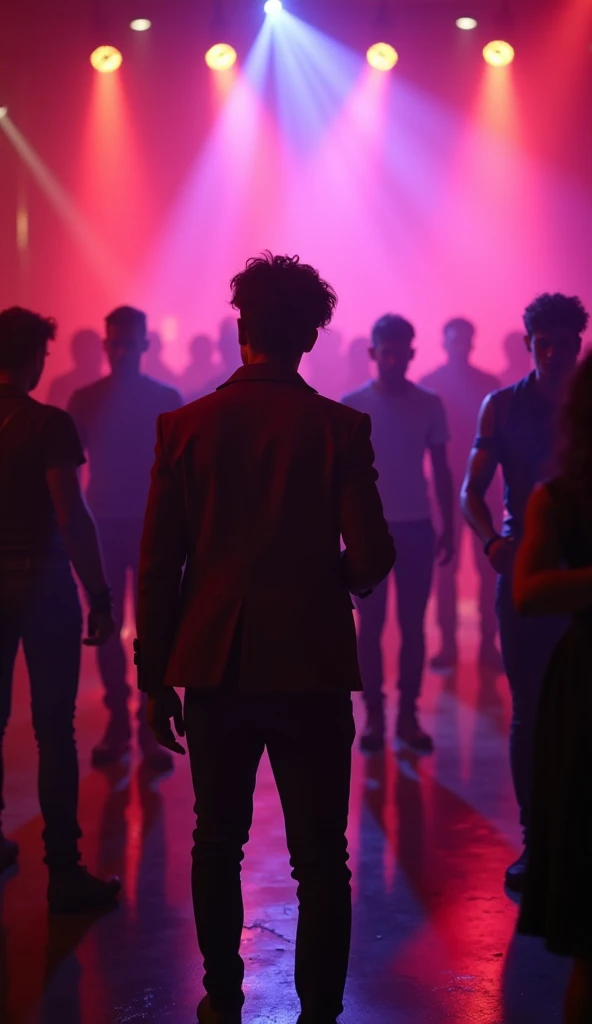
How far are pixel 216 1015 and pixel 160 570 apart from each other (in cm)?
89

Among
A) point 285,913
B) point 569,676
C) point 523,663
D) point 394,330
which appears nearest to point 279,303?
point 569,676

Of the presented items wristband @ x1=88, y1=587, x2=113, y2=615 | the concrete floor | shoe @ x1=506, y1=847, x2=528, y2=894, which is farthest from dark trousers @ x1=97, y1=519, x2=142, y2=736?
shoe @ x1=506, y1=847, x2=528, y2=894

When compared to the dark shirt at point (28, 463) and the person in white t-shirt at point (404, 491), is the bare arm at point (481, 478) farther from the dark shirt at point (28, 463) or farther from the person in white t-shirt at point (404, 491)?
the person in white t-shirt at point (404, 491)

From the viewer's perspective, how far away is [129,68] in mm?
8086

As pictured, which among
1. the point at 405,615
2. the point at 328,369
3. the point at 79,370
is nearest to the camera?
the point at 405,615

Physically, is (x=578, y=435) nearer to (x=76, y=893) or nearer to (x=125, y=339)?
(x=76, y=893)

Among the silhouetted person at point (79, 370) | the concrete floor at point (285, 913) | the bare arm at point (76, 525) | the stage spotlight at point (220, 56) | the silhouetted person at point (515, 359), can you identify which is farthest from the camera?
the stage spotlight at point (220, 56)

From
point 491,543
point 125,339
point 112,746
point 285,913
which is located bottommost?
point 285,913

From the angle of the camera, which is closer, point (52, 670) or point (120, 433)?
point (52, 670)

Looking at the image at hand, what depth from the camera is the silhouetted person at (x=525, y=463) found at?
310 centimetres

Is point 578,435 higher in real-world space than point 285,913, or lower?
higher

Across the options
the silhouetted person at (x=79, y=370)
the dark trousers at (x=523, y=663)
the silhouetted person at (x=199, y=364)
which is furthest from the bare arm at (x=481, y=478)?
the silhouetted person at (x=199, y=364)

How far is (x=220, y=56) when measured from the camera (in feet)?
24.8

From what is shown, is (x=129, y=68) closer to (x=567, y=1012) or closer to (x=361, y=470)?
Answer: (x=361, y=470)
